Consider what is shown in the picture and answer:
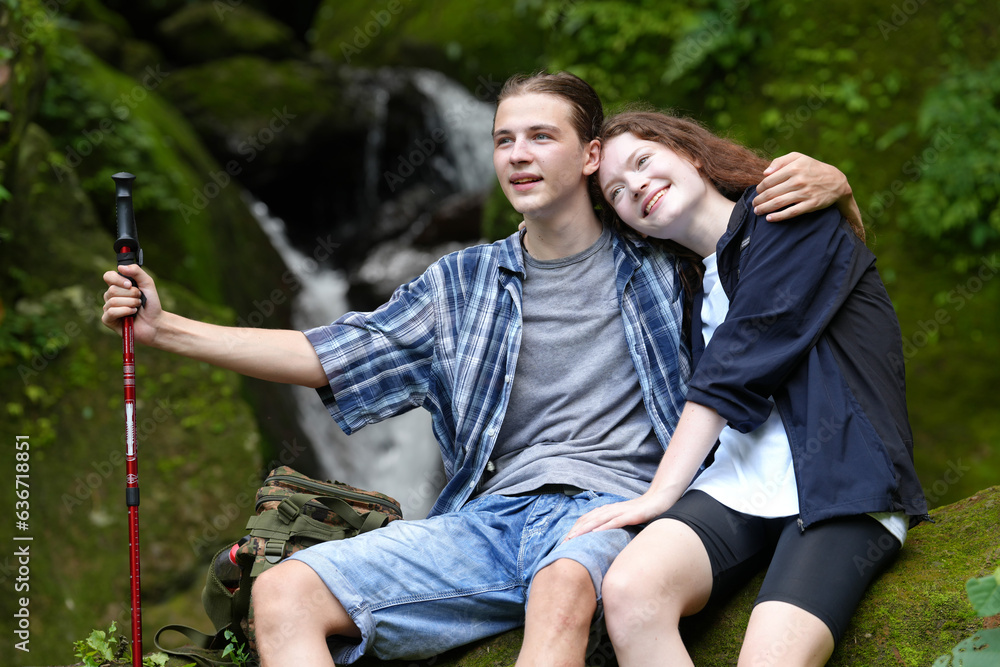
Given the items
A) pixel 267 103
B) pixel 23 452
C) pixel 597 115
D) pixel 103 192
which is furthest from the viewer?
pixel 267 103

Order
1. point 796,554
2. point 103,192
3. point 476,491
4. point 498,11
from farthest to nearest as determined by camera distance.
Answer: point 498,11 < point 103,192 < point 476,491 < point 796,554

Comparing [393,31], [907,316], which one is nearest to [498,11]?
[393,31]

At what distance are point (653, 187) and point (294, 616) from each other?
168cm

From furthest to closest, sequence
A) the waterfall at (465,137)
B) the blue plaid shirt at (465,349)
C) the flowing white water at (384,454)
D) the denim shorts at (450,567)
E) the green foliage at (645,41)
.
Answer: the waterfall at (465,137) < the flowing white water at (384,454) < the green foliage at (645,41) < the blue plaid shirt at (465,349) < the denim shorts at (450,567)

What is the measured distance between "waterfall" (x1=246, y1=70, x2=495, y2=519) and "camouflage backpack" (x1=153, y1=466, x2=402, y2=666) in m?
3.44

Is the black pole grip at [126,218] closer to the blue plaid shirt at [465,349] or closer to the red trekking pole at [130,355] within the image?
the red trekking pole at [130,355]

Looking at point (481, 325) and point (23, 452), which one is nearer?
point (481, 325)

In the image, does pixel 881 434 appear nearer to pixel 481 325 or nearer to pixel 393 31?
pixel 481 325

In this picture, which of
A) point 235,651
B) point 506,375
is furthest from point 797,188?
point 235,651

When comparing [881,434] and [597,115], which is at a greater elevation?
[597,115]

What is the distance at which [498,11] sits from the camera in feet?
31.7

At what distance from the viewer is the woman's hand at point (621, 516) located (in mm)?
2357

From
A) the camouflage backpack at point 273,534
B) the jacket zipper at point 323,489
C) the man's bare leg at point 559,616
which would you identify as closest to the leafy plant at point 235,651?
the camouflage backpack at point 273,534

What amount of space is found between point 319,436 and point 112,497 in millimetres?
1794
